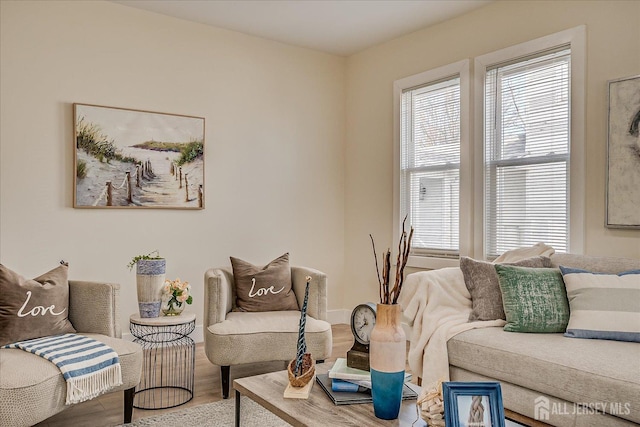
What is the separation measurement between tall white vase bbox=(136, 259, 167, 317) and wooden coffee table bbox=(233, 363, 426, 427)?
1.15 m

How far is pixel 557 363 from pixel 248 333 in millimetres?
1648

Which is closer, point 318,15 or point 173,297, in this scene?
point 173,297

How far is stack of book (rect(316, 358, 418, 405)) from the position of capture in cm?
188

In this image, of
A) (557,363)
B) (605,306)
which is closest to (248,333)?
(557,363)

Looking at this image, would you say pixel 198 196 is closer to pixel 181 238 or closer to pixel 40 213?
pixel 181 238

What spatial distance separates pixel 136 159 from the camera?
4.01 m

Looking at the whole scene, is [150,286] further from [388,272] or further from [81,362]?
[388,272]

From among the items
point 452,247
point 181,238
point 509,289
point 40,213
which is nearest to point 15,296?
point 40,213

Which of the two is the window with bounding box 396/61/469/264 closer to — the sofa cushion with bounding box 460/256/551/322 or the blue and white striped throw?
the sofa cushion with bounding box 460/256/551/322

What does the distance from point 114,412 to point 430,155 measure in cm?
305

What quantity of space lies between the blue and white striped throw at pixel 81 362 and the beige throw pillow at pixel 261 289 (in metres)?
1.06

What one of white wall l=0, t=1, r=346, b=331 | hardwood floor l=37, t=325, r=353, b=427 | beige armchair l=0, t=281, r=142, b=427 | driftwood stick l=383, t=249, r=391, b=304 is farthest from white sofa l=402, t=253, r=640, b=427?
white wall l=0, t=1, r=346, b=331

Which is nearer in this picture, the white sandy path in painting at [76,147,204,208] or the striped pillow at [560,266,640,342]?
the striped pillow at [560,266,640,342]

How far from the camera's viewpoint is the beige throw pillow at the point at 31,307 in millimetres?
2494
